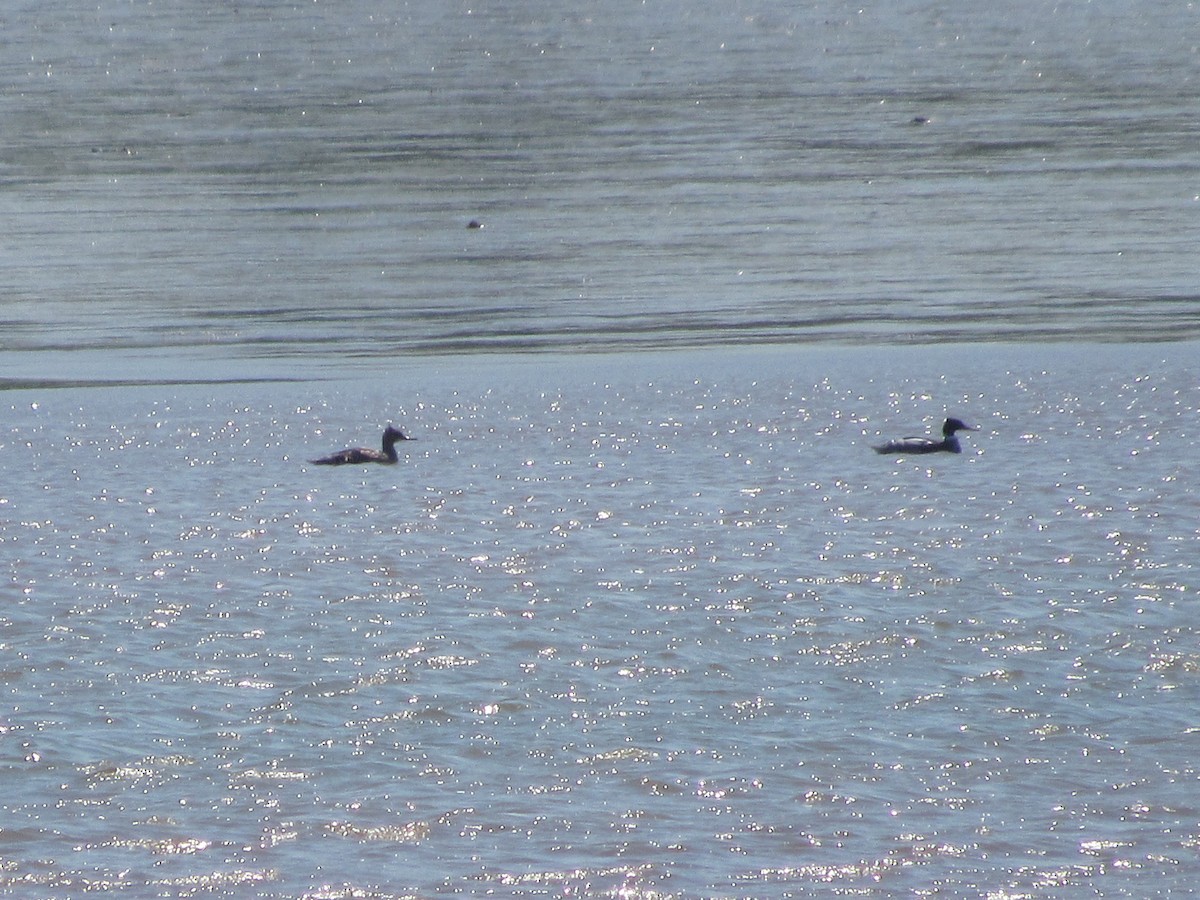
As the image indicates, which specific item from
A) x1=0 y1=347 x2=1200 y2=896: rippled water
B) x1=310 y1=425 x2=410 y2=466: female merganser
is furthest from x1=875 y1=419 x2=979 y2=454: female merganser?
x1=310 y1=425 x2=410 y2=466: female merganser

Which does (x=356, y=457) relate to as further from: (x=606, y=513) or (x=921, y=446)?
(x=921, y=446)

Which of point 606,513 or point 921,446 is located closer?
point 606,513

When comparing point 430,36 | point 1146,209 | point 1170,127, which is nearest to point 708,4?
point 430,36

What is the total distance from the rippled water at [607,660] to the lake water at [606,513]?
0.09 ft

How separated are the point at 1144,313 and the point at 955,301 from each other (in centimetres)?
184

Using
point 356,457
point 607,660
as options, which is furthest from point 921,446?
point 607,660

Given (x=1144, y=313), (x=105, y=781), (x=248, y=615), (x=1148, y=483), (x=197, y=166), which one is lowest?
(x=105, y=781)

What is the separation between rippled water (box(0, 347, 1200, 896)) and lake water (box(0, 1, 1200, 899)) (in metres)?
0.03

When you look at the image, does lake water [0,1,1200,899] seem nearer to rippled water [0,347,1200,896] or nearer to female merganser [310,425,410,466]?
rippled water [0,347,1200,896]

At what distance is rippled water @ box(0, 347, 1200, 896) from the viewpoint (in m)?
6.25

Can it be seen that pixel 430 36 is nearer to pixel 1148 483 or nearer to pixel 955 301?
pixel 955 301

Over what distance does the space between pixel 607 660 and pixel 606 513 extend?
11.2 ft

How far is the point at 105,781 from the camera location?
274 inches

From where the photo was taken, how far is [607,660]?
845 cm
